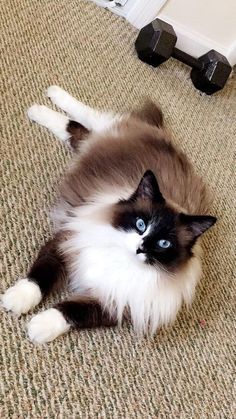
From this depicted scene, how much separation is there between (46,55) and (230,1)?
920 millimetres

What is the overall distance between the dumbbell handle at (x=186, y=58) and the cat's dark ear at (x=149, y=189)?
1202mm

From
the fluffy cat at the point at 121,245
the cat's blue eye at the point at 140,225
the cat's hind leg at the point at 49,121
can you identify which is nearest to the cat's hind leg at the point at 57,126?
the cat's hind leg at the point at 49,121

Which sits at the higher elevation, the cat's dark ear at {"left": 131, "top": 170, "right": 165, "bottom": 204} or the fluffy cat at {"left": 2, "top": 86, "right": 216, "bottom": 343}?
the cat's dark ear at {"left": 131, "top": 170, "right": 165, "bottom": 204}

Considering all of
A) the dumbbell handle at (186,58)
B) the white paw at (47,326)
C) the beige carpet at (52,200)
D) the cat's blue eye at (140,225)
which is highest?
the cat's blue eye at (140,225)

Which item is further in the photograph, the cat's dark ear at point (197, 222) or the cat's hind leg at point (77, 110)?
the cat's hind leg at point (77, 110)

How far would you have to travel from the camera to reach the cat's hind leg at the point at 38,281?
117 centimetres

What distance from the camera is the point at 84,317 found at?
1197mm

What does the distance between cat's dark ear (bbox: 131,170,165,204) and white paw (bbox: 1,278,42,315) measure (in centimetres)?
31

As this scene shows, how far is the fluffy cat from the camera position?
1171 millimetres

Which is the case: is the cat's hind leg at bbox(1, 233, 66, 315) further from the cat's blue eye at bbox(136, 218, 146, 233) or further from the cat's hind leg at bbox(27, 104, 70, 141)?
the cat's hind leg at bbox(27, 104, 70, 141)

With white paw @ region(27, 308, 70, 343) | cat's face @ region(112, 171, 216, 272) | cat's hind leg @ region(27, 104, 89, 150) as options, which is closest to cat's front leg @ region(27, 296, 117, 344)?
white paw @ region(27, 308, 70, 343)

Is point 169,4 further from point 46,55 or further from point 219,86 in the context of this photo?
point 46,55

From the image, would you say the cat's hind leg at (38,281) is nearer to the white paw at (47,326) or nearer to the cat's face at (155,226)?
the white paw at (47,326)

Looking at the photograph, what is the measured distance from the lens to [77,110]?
5.59 ft
